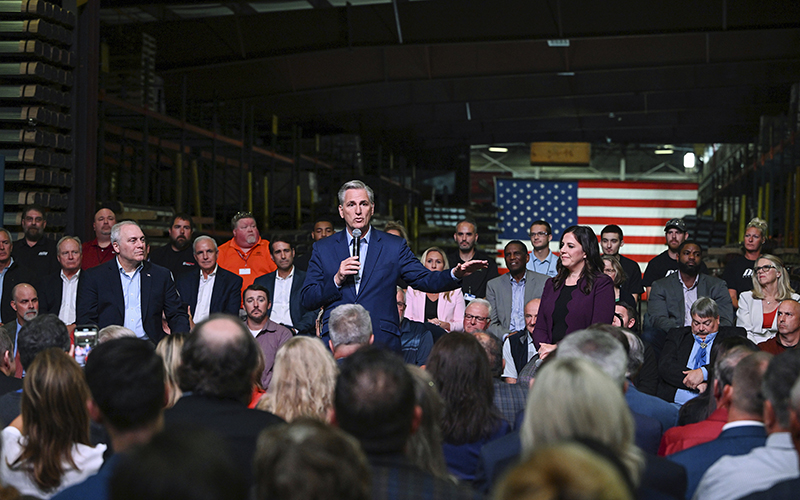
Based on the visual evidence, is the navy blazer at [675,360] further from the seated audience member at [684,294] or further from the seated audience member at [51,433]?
the seated audience member at [51,433]

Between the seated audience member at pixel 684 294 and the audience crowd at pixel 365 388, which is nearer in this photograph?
the audience crowd at pixel 365 388

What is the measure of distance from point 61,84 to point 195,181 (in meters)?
6.58

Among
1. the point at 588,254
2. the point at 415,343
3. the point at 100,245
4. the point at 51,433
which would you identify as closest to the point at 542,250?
the point at 415,343

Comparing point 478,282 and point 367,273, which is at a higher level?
point 367,273

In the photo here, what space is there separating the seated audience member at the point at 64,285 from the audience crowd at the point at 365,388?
0.02 m

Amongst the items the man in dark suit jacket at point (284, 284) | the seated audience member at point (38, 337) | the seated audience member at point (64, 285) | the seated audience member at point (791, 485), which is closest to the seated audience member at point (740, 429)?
the seated audience member at point (791, 485)

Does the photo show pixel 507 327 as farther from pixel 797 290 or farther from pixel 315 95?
pixel 315 95

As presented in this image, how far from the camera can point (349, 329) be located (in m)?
4.43

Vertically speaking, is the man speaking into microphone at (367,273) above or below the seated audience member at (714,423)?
above

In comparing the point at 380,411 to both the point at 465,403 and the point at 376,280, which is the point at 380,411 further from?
the point at 376,280

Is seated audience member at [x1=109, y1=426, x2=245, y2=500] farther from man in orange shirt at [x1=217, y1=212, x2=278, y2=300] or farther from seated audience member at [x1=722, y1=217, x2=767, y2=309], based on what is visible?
seated audience member at [x1=722, y1=217, x2=767, y2=309]

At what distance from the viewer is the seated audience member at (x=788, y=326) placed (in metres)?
6.71

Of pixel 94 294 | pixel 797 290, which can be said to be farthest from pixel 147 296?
pixel 797 290

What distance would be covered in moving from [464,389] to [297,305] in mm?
4589
